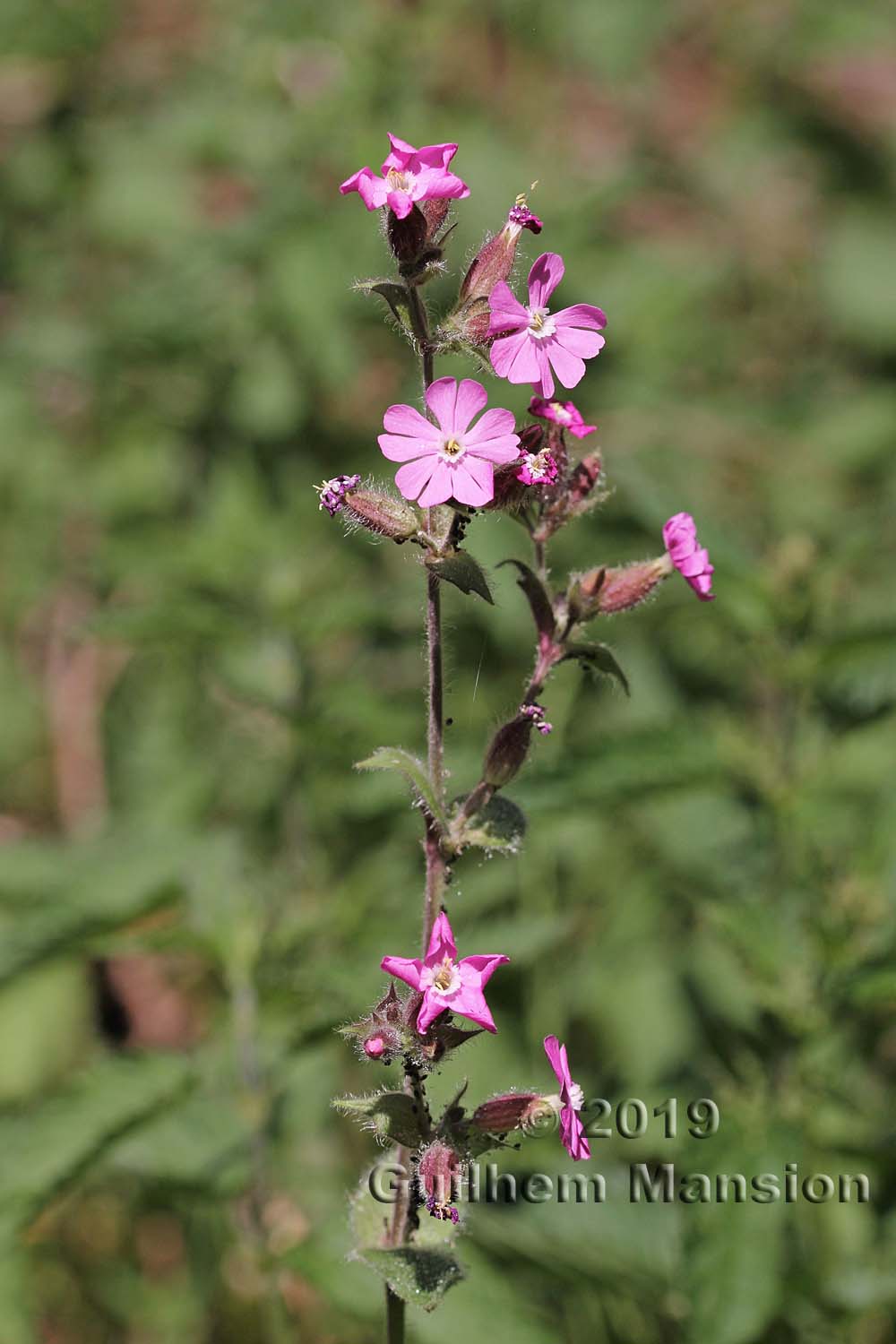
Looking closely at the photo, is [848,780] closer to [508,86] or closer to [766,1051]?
[766,1051]

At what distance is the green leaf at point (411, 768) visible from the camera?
6.59 feet

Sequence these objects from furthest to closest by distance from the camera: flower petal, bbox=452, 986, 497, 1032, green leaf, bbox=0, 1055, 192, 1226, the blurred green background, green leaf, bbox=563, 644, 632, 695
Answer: the blurred green background
green leaf, bbox=0, 1055, 192, 1226
green leaf, bbox=563, 644, 632, 695
flower petal, bbox=452, 986, 497, 1032

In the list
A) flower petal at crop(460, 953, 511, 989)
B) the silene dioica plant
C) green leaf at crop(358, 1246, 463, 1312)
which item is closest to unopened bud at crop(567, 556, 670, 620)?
the silene dioica plant

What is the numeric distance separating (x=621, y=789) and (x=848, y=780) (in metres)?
1.26

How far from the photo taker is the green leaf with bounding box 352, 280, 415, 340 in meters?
1.99

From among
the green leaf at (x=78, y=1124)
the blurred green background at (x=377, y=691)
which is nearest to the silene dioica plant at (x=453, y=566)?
the blurred green background at (x=377, y=691)

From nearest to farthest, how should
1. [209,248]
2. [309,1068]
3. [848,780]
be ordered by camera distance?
1. [309,1068]
2. [848,780]
3. [209,248]

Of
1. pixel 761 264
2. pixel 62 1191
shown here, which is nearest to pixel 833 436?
pixel 761 264

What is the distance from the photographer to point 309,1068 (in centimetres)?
350

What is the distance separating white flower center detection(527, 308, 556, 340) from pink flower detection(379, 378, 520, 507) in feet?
0.46

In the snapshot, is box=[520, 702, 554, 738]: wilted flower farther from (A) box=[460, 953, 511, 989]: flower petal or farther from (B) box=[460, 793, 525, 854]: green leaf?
(A) box=[460, 953, 511, 989]: flower petal

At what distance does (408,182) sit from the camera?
197 cm

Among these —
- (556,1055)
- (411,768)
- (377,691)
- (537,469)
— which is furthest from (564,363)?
(377,691)

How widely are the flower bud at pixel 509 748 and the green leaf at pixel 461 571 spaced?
0.94 feet
